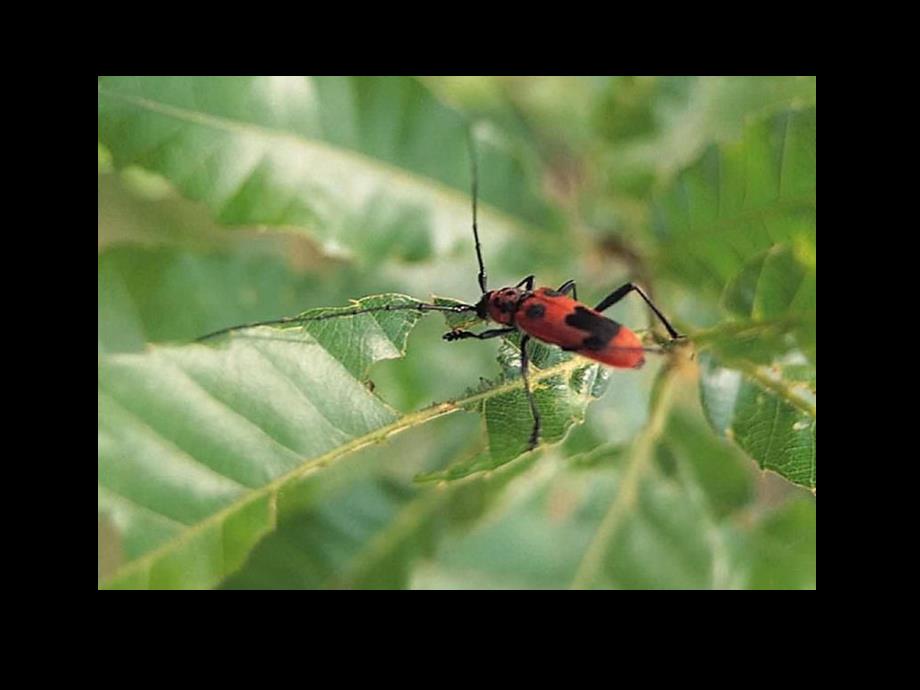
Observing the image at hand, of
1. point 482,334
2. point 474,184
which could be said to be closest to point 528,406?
point 482,334

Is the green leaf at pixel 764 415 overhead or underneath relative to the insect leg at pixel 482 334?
underneath

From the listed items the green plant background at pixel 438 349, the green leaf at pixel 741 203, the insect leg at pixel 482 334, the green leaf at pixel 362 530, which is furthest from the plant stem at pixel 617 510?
the insect leg at pixel 482 334

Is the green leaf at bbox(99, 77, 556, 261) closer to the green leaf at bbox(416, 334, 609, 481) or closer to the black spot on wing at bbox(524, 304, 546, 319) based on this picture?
the black spot on wing at bbox(524, 304, 546, 319)

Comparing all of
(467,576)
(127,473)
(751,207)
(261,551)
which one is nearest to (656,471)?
(467,576)

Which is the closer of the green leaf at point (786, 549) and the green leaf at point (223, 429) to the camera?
the green leaf at point (223, 429)

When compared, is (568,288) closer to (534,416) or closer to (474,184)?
(474,184)

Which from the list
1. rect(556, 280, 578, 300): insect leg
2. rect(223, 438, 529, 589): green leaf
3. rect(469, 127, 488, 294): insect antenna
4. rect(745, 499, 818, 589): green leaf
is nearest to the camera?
rect(556, 280, 578, 300): insect leg

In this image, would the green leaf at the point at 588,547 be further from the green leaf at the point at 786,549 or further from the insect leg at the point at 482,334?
the insect leg at the point at 482,334

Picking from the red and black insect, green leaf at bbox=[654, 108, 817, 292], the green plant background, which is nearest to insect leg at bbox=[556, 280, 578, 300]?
the red and black insect
